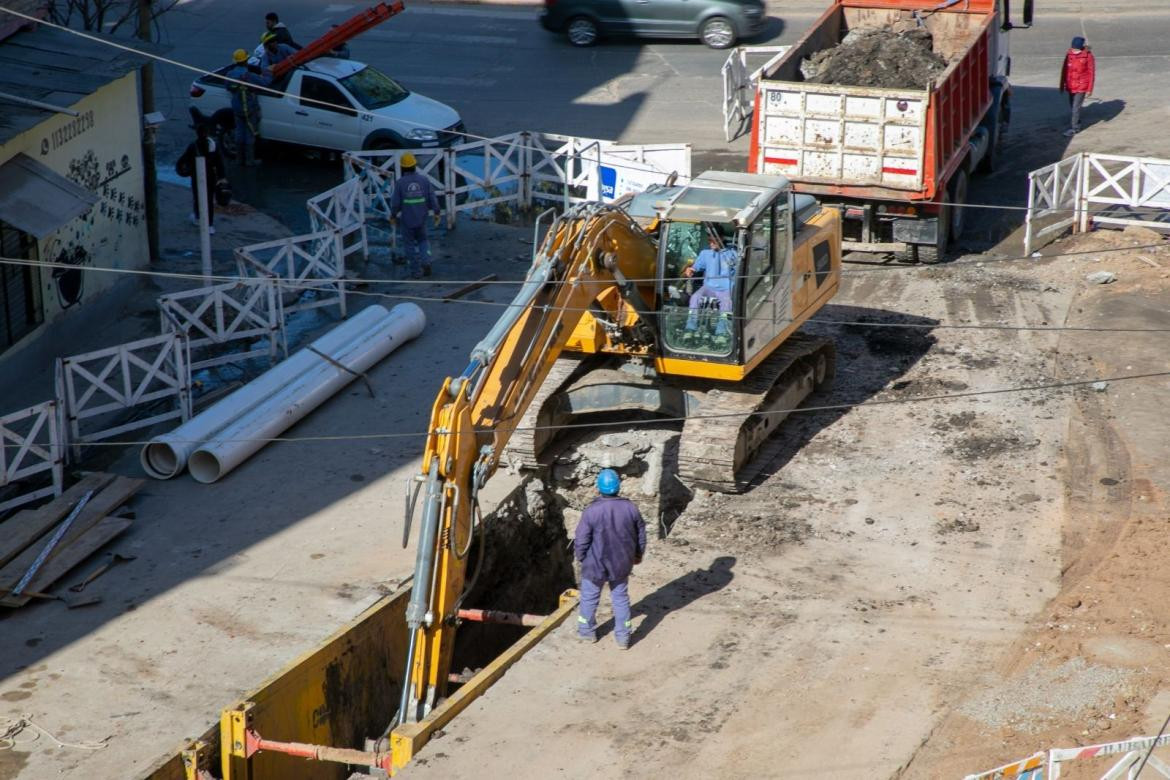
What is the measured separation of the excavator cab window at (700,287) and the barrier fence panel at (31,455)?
243 inches

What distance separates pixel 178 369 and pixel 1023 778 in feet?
34.9

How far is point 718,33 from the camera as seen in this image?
29469mm

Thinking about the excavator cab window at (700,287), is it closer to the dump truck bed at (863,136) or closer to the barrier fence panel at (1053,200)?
the dump truck bed at (863,136)

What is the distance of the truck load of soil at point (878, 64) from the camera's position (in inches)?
834

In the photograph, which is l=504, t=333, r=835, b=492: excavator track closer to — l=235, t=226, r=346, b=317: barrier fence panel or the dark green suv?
l=235, t=226, r=346, b=317: barrier fence panel

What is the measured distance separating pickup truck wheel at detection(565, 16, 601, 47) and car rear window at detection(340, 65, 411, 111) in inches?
247

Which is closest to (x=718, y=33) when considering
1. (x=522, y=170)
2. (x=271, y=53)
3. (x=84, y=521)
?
(x=522, y=170)

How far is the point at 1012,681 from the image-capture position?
1120 centimetres

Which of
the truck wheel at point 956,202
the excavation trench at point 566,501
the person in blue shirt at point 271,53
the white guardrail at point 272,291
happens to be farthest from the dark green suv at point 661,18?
the excavation trench at point 566,501

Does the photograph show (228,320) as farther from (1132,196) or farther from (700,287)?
(1132,196)

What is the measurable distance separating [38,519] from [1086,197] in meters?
14.7

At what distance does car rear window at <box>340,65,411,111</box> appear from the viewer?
24.0 meters

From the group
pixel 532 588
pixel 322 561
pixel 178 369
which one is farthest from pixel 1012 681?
pixel 178 369

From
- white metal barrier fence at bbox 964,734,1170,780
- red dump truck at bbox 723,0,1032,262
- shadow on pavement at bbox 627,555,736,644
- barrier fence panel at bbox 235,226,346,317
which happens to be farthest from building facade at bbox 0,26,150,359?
white metal barrier fence at bbox 964,734,1170,780
